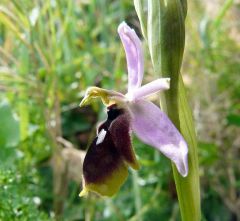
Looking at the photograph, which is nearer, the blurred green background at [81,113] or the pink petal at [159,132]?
the pink petal at [159,132]

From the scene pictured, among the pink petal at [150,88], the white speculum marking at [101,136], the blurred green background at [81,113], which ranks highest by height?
the pink petal at [150,88]

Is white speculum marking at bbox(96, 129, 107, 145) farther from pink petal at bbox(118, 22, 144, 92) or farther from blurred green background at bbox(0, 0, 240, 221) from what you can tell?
blurred green background at bbox(0, 0, 240, 221)

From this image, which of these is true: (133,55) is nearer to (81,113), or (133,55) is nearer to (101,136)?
(101,136)

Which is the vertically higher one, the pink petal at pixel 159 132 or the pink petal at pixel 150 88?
the pink petal at pixel 150 88

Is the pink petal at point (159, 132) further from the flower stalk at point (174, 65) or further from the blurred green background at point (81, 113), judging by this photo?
the blurred green background at point (81, 113)

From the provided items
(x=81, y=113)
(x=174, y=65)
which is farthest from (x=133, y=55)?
(x=81, y=113)

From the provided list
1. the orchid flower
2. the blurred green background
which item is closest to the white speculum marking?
the orchid flower

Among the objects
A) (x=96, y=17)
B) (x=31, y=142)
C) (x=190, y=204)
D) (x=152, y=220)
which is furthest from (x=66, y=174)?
(x=96, y=17)

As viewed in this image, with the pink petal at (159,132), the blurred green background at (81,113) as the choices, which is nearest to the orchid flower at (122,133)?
the pink petal at (159,132)
